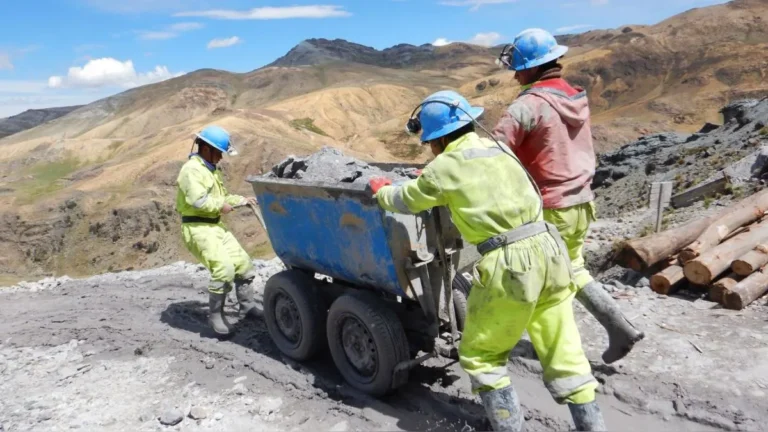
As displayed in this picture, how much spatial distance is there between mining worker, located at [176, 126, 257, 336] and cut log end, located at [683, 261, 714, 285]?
13.6ft

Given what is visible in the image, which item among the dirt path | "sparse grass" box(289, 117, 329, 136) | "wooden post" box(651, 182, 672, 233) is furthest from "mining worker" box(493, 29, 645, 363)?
"sparse grass" box(289, 117, 329, 136)

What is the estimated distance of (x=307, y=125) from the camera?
38844 millimetres

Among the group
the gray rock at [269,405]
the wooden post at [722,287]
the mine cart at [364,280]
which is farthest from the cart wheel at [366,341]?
the wooden post at [722,287]

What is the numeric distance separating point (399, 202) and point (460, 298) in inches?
56.5

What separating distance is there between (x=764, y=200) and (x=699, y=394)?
3.98 metres

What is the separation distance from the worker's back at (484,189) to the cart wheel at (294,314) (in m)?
1.93

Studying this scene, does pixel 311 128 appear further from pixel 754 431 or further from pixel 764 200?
pixel 754 431

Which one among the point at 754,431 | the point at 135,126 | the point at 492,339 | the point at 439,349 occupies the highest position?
the point at 135,126

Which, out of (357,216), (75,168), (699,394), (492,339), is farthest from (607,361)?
(75,168)

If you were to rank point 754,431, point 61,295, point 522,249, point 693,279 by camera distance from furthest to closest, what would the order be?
point 61,295 → point 693,279 → point 754,431 → point 522,249

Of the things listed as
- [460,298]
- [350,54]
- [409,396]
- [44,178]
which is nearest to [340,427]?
[409,396]

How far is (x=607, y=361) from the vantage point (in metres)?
4.15

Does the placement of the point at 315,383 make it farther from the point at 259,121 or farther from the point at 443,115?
the point at 259,121

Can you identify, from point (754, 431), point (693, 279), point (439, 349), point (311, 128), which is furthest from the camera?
point (311, 128)
